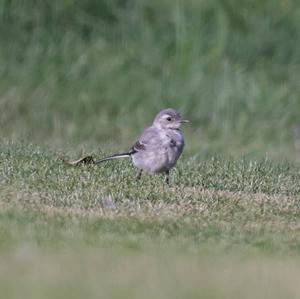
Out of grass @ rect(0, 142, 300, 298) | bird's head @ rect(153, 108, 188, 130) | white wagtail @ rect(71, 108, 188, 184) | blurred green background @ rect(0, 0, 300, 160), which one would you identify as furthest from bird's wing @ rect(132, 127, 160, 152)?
blurred green background @ rect(0, 0, 300, 160)

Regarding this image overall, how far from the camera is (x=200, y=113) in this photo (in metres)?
16.9

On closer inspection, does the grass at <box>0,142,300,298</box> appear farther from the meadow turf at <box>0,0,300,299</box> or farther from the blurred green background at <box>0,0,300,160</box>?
the blurred green background at <box>0,0,300,160</box>

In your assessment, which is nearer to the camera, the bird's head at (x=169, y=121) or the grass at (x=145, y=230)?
the grass at (x=145, y=230)

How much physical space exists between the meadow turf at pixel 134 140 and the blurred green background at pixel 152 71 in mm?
21

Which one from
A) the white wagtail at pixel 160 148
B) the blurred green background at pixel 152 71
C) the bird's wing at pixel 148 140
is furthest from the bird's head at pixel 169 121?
the blurred green background at pixel 152 71

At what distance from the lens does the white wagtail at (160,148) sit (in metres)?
11.7

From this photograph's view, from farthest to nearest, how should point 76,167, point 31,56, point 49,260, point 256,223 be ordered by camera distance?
point 31,56
point 76,167
point 256,223
point 49,260

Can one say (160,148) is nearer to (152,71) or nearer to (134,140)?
(134,140)

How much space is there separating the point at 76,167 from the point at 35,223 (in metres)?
2.67

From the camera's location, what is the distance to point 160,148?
463 inches

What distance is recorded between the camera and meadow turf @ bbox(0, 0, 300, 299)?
7934mm

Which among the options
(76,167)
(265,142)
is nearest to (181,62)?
(265,142)

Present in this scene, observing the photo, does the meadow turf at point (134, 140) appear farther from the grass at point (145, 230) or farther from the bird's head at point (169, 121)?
the bird's head at point (169, 121)

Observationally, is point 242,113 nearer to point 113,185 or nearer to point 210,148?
point 210,148
